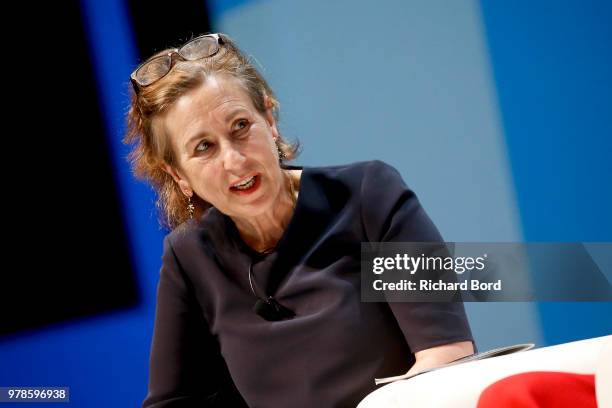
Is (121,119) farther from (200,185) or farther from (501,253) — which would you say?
(501,253)

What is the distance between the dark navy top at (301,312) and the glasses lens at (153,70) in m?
0.34

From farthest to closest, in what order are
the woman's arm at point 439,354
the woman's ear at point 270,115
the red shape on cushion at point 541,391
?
1. the woman's ear at point 270,115
2. the woman's arm at point 439,354
3. the red shape on cushion at point 541,391

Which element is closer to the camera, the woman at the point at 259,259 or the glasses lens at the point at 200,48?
the woman at the point at 259,259

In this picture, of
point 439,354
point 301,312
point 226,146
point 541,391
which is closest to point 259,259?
point 301,312

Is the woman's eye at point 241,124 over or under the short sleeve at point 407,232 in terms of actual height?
over

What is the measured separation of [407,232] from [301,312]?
29 cm

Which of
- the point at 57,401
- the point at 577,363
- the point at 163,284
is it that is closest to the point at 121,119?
the point at 163,284

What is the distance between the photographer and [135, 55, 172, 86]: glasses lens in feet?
5.74

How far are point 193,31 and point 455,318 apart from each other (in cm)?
112

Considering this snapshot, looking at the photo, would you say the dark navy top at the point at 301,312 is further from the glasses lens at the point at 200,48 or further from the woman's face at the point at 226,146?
the glasses lens at the point at 200,48

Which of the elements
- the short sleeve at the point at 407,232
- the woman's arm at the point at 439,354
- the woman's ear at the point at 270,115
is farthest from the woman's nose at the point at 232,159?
the woman's arm at the point at 439,354

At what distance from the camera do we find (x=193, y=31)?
2.22m

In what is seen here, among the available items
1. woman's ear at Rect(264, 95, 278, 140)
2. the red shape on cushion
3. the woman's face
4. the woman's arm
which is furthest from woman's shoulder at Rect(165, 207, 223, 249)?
the red shape on cushion

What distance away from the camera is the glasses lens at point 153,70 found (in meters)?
1.75
